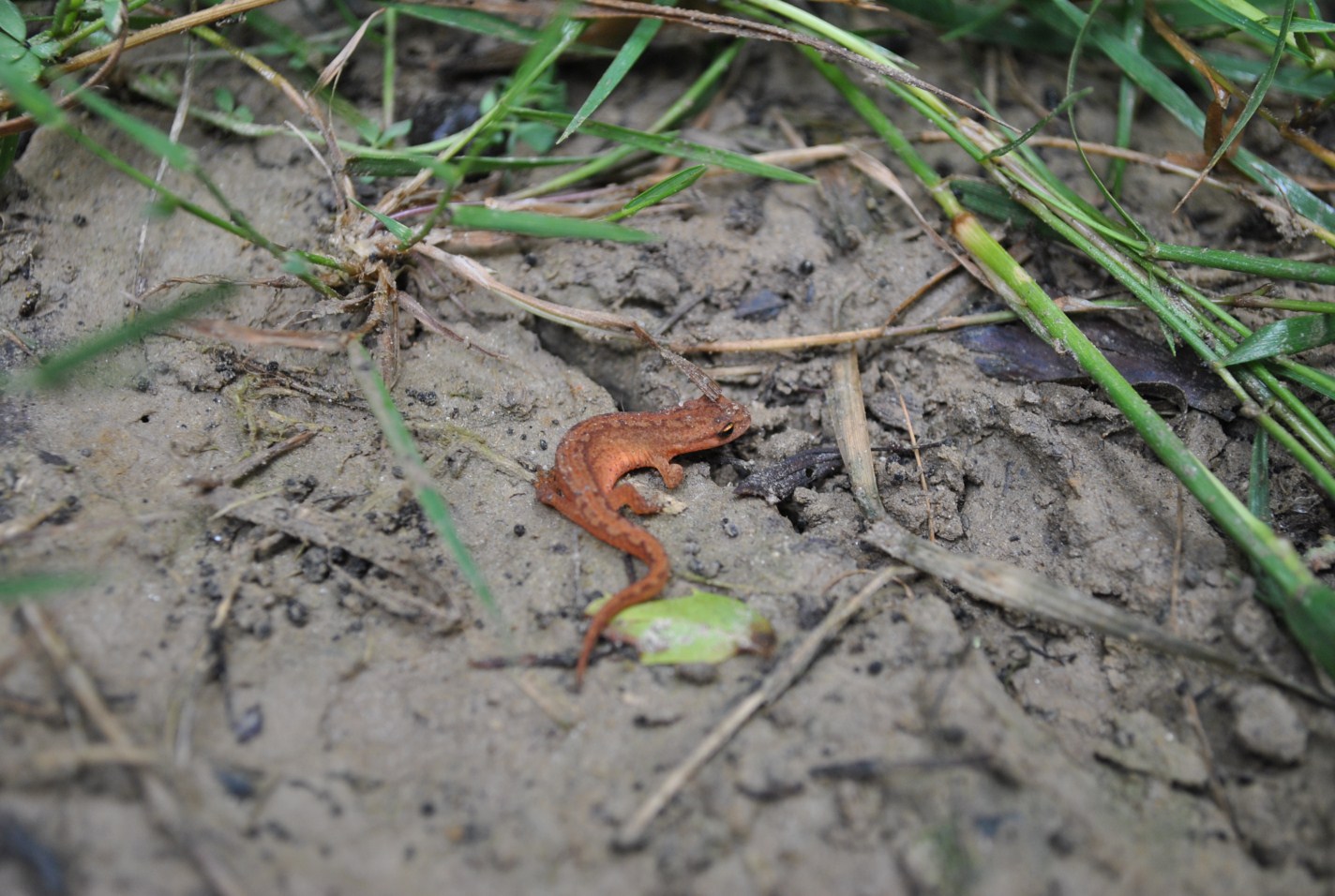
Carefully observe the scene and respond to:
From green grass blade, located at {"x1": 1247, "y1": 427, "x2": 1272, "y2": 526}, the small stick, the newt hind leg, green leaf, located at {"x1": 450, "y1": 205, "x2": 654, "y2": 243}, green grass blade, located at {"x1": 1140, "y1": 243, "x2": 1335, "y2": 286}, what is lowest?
the newt hind leg

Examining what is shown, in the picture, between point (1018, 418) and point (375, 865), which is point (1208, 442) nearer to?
point (1018, 418)

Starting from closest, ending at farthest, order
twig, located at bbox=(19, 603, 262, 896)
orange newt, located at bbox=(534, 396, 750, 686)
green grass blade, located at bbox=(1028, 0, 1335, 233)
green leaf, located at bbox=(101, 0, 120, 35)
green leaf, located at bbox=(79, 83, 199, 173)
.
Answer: twig, located at bbox=(19, 603, 262, 896) < green leaf, located at bbox=(79, 83, 199, 173) < orange newt, located at bbox=(534, 396, 750, 686) < green leaf, located at bbox=(101, 0, 120, 35) < green grass blade, located at bbox=(1028, 0, 1335, 233)

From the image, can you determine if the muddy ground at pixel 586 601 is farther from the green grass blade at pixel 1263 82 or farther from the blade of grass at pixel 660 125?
the green grass blade at pixel 1263 82

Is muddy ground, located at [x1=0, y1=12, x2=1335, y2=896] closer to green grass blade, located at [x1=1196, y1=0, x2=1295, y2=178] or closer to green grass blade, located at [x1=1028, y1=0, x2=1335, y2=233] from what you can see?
green grass blade, located at [x1=1028, y1=0, x2=1335, y2=233]

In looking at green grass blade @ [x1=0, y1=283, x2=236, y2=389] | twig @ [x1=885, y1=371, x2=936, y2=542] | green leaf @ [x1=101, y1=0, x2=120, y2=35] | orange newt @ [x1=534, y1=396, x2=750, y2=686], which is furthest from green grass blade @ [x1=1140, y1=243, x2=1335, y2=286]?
green leaf @ [x1=101, y1=0, x2=120, y2=35]

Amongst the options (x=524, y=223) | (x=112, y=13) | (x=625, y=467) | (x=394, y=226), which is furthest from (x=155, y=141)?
(x=625, y=467)

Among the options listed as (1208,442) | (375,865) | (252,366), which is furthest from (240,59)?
(1208,442)
